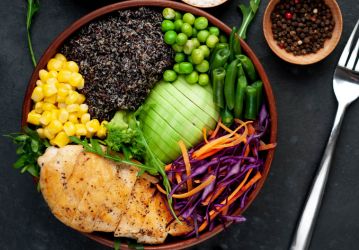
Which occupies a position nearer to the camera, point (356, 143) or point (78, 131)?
point (78, 131)

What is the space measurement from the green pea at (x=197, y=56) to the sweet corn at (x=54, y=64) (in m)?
0.95

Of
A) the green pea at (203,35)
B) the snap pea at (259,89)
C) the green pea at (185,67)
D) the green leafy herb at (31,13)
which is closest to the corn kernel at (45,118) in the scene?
the green leafy herb at (31,13)

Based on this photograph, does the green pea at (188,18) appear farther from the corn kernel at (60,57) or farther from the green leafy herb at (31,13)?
the green leafy herb at (31,13)

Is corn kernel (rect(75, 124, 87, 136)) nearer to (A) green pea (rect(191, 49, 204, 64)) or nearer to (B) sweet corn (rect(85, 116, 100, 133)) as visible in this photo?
(B) sweet corn (rect(85, 116, 100, 133))

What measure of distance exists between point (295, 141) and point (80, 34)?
6.07 feet

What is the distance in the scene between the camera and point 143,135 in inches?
143

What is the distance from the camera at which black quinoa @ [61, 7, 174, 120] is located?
362 centimetres

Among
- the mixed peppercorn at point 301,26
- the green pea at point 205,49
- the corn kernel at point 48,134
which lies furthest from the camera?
the mixed peppercorn at point 301,26

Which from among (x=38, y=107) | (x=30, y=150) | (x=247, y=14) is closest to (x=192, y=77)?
(x=247, y=14)

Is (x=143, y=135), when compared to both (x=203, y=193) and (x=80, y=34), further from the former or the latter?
(x=80, y=34)

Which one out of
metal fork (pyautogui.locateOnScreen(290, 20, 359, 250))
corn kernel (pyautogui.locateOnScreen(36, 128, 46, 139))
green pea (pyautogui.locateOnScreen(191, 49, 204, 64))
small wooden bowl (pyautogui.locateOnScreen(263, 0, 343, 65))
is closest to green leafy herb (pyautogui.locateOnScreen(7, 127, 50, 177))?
corn kernel (pyautogui.locateOnScreen(36, 128, 46, 139))

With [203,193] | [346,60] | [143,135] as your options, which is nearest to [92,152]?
[143,135]

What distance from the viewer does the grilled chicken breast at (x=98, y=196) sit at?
11.3 ft

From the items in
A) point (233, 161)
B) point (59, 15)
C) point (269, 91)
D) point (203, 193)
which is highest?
point (59, 15)
